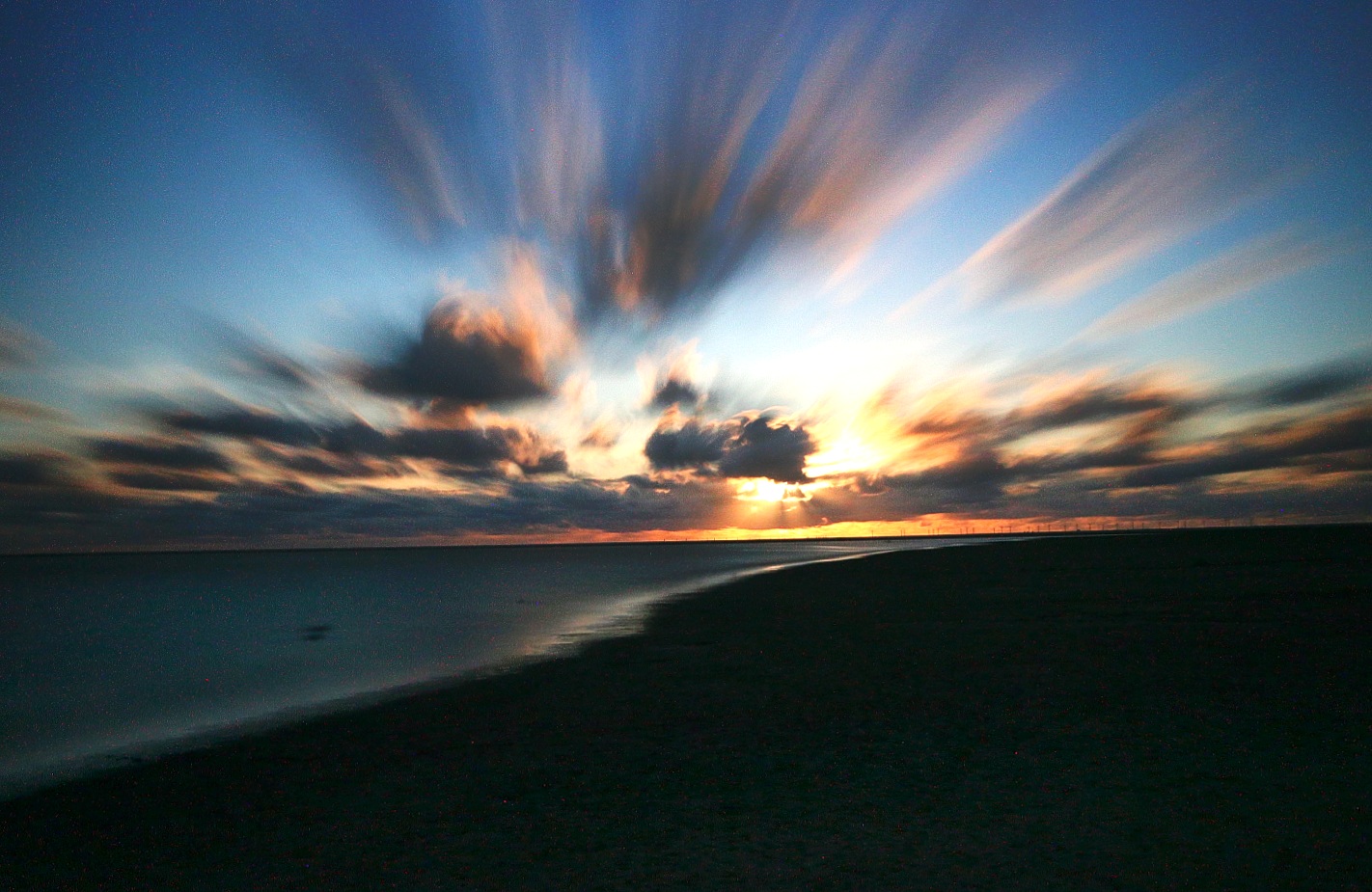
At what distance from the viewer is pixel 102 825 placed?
948 cm

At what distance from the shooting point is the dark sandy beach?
6980mm

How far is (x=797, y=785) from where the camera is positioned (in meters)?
9.30

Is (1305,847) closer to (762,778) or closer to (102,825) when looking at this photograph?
(762,778)

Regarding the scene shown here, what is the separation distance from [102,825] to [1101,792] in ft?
41.4

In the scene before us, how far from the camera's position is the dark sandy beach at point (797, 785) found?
22.9ft

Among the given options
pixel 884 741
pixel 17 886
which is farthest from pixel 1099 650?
pixel 17 886

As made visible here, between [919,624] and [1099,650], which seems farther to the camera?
[919,624]

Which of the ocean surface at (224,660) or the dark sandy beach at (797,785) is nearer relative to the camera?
the dark sandy beach at (797,785)

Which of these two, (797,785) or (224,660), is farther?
(224,660)

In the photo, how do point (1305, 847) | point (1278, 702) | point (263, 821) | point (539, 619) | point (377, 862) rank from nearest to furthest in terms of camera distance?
point (1305, 847) < point (377, 862) < point (263, 821) < point (1278, 702) < point (539, 619)

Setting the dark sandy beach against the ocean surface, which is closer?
the dark sandy beach

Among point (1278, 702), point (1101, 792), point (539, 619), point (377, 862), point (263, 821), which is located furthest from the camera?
point (539, 619)

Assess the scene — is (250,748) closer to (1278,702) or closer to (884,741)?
(884,741)

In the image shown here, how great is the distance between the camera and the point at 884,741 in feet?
36.6
